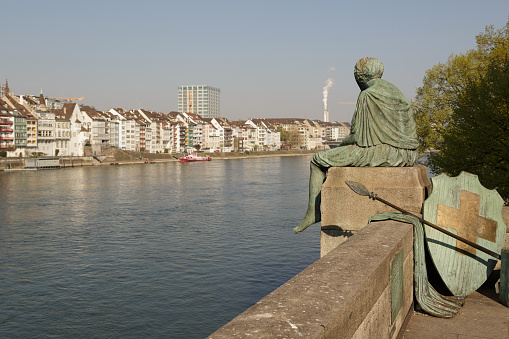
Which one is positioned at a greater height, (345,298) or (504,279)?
(345,298)

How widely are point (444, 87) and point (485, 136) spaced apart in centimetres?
2487

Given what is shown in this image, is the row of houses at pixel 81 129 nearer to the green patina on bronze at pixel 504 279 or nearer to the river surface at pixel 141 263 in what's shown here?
the river surface at pixel 141 263

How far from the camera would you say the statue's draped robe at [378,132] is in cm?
705

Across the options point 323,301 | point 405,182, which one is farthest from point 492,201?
point 323,301

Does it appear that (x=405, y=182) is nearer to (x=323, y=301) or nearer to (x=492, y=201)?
(x=492, y=201)

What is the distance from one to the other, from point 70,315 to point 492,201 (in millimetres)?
15107

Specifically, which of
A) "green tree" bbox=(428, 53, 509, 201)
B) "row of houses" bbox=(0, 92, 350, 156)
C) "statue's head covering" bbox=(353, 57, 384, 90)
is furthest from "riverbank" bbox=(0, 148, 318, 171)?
"statue's head covering" bbox=(353, 57, 384, 90)

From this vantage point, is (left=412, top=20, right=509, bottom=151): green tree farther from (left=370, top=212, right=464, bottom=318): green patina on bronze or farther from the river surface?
(left=370, top=212, right=464, bottom=318): green patina on bronze

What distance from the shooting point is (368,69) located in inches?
296

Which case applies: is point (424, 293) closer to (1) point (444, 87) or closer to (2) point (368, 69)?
(2) point (368, 69)

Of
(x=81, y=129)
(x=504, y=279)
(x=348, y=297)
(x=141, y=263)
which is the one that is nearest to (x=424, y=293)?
(x=504, y=279)

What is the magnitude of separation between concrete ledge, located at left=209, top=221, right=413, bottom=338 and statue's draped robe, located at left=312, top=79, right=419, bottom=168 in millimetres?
1665

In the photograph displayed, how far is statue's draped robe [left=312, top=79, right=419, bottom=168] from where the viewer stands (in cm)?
705

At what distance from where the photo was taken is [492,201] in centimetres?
584
